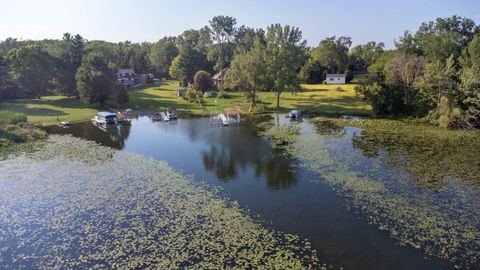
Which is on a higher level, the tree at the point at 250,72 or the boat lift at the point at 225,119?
the tree at the point at 250,72

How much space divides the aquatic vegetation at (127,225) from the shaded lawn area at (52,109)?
1142 inches

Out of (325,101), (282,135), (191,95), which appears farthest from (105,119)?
(325,101)

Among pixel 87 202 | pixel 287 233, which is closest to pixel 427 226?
pixel 287 233

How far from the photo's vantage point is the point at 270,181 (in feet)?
114

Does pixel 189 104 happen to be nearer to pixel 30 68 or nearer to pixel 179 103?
pixel 179 103

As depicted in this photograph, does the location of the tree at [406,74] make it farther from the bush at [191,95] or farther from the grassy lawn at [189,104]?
the bush at [191,95]

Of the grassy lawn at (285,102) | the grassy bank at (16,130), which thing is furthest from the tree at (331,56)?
the grassy bank at (16,130)

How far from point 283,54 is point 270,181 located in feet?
151

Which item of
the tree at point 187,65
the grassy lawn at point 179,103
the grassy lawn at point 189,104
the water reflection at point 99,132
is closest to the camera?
the water reflection at point 99,132

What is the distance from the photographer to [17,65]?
81.8 meters

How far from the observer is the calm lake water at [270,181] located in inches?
874

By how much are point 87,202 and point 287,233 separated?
16822 millimetres

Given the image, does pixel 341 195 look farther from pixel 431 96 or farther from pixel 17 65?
pixel 17 65

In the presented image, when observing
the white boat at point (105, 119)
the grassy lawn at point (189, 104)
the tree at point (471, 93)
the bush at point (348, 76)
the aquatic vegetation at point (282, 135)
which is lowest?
the aquatic vegetation at point (282, 135)
